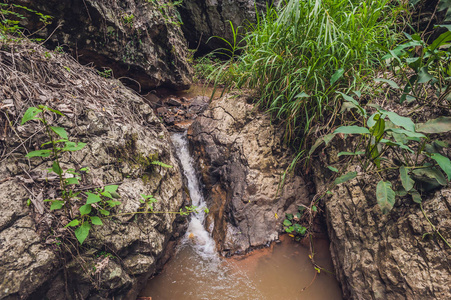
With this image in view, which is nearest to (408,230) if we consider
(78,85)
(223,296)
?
(223,296)

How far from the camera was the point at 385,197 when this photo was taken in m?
1.47

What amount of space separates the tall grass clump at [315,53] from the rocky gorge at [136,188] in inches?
15.2

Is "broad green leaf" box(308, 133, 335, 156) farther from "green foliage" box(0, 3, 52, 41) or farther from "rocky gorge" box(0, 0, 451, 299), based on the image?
"green foliage" box(0, 3, 52, 41)

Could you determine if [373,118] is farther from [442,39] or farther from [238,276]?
[238,276]

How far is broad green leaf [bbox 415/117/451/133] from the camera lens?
1.38 metres

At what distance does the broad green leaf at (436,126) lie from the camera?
1.38 m

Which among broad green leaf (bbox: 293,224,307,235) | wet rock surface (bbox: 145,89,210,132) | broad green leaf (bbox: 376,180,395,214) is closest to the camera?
broad green leaf (bbox: 376,180,395,214)

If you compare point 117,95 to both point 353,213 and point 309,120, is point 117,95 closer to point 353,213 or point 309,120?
point 309,120

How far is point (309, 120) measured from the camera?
85.2 inches

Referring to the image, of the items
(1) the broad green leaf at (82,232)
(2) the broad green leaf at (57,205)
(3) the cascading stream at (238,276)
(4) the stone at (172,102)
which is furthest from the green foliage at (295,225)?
(4) the stone at (172,102)

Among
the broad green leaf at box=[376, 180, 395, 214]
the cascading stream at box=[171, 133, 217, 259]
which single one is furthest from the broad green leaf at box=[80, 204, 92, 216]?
the broad green leaf at box=[376, 180, 395, 214]

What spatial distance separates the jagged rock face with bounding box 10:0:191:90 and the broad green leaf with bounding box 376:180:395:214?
10.3ft

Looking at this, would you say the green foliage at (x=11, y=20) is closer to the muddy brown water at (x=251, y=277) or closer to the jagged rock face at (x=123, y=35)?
the jagged rock face at (x=123, y=35)

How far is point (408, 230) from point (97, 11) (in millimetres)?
3774
